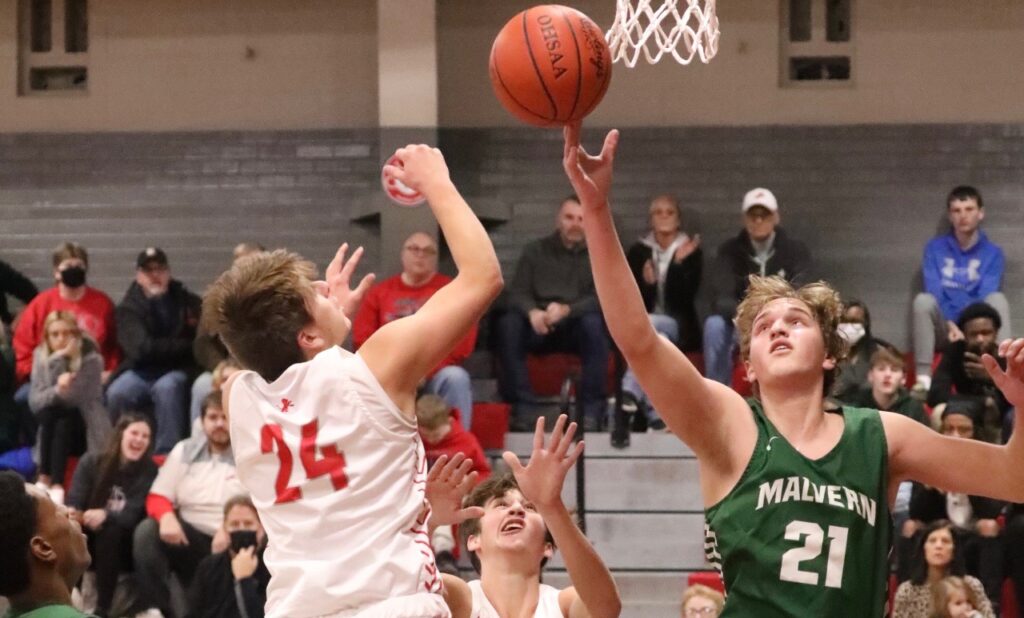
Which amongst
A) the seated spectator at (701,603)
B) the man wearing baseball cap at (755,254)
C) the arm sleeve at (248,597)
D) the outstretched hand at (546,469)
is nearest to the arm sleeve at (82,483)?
the arm sleeve at (248,597)

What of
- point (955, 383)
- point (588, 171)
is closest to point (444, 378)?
point (955, 383)

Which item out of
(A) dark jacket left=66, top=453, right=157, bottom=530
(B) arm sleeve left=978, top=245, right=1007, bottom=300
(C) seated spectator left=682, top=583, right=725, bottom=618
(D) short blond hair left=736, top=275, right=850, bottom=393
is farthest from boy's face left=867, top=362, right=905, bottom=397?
(D) short blond hair left=736, top=275, right=850, bottom=393

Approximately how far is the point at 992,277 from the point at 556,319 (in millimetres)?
2932

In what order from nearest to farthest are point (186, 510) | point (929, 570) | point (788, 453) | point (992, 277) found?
point (788, 453)
point (929, 570)
point (186, 510)
point (992, 277)

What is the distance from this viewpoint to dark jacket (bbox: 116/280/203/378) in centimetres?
920

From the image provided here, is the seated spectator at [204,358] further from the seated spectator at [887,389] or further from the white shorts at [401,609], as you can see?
the white shorts at [401,609]

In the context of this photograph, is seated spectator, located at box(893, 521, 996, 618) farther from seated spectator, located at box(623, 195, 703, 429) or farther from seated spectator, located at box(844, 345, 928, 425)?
seated spectator, located at box(623, 195, 703, 429)

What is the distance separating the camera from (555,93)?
3.51 meters

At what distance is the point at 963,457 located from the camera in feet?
10.9

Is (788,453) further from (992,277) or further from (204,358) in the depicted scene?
(992,277)

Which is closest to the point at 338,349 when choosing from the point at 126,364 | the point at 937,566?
the point at 937,566

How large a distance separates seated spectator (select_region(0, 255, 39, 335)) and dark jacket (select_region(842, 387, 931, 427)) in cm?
562

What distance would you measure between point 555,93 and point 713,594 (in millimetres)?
3390

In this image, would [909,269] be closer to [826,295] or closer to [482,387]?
[482,387]
